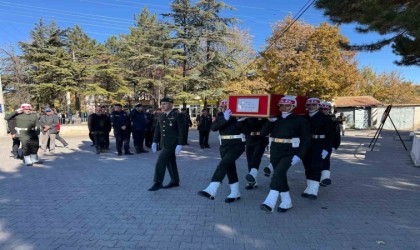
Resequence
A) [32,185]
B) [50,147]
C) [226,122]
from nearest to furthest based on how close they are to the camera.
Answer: [226,122] < [32,185] < [50,147]

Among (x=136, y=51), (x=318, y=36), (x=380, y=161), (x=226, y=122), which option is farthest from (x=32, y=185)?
(x=136, y=51)

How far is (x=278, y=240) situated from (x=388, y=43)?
8534mm

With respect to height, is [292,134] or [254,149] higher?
[292,134]

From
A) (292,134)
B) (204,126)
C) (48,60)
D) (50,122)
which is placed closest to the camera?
(292,134)

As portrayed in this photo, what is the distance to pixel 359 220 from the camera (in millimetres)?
4348

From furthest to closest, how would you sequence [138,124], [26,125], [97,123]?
1. [138,124]
2. [97,123]
3. [26,125]

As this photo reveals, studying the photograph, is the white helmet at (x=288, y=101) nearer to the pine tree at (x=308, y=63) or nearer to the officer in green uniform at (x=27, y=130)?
the officer in green uniform at (x=27, y=130)

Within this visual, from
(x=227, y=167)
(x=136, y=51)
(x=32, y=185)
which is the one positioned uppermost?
(x=136, y=51)

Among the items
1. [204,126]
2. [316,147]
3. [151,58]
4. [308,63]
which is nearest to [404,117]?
[308,63]

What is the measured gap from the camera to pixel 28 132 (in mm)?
8406

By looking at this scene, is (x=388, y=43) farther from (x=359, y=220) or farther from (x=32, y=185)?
(x=32, y=185)

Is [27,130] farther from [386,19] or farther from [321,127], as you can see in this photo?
[386,19]

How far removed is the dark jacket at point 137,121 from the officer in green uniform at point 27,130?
3.18m

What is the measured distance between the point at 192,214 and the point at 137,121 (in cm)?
694
